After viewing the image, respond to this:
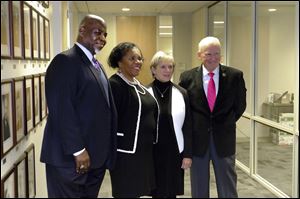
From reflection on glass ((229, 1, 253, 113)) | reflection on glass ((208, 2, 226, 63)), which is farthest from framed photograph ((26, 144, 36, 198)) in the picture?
reflection on glass ((208, 2, 226, 63))

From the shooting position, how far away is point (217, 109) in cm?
177

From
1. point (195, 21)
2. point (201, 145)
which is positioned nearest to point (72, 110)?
A: point (201, 145)

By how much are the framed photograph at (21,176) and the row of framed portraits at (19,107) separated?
0.08 metres

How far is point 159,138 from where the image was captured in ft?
5.26

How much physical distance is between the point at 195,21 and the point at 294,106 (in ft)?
8.13

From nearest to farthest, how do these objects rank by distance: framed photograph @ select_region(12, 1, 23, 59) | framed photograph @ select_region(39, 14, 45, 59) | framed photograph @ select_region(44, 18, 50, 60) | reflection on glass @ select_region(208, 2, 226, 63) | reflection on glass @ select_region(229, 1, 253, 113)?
framed photograph @ select_region(12, 1, 23, 59), framed photograph @ select_region(39, 14, 45, 59), framed photograph @ select_region(44, 18, 50, 60), reflection on glass @ select_region(229, 1, 253, 113), reflection on glass @ select_region(208, 2, 226, 63)

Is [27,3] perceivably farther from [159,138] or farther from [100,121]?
[159,138]

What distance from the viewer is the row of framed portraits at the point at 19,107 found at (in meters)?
1.03

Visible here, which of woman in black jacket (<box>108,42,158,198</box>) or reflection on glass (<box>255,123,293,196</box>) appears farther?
reflection on glass (<box>255,123,293,196</box>)

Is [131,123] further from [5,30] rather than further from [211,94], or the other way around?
[5,30]

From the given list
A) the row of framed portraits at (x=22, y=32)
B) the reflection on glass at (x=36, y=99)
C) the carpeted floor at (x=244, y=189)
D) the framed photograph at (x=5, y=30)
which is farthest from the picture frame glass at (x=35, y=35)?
the carpeted floor at (x=244, y=189)

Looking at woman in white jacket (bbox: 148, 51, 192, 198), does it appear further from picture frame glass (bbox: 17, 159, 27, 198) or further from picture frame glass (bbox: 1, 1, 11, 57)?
picture frame glass (bbox: 1, 1, 11, 57)

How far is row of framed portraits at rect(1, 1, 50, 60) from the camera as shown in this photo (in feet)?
3.42

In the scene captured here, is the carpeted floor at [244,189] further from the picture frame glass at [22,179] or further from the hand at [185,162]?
the picture frame glass at [22,179]
